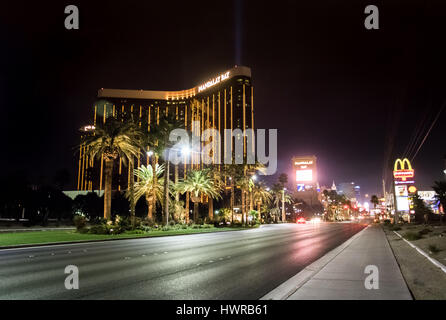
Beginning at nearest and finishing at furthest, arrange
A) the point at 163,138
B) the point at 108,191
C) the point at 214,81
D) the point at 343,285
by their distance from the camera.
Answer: the point at 343,285
the point at 108,191
the point at 163,138
the point at 214,81

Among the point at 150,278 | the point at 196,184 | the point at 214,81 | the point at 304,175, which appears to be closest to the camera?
the point at 150,278

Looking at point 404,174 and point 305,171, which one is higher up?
point 305,171

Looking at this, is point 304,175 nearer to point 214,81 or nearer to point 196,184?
point 214,81

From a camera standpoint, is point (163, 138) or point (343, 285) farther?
point (163, 138)

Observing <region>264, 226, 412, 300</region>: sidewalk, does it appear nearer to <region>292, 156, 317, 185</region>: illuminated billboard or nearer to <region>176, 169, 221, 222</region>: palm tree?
<region>176, 169, 221, 222</region>: palm tree

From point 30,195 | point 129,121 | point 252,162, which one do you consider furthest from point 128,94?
point 129,121

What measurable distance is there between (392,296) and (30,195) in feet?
272

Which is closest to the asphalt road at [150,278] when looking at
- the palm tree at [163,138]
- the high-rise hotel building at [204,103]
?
the palm tree at [163,138]

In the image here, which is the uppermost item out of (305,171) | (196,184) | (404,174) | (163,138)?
(305,171)

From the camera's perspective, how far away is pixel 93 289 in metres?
7.40

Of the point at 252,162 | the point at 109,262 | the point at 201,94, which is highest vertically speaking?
the point at 201,94

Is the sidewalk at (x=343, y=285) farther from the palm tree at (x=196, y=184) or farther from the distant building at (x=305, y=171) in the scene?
the distant building at (x=305, y=171)

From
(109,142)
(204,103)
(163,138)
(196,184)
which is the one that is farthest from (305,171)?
(109,142)
